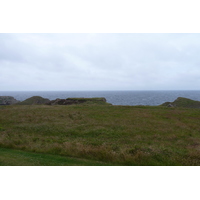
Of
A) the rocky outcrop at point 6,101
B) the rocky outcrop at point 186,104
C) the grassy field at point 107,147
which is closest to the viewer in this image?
the grassy field at point 107,147

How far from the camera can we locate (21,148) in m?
12.0

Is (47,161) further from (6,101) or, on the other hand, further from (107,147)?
(6,101)

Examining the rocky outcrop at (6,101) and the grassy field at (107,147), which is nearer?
the grassy field at (107,147)

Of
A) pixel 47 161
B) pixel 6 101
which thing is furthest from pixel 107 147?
pixel 6 101

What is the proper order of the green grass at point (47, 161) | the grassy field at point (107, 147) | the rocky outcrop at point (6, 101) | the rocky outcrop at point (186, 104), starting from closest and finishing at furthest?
the green grass at point (47, 161)
the grassy field at point (107, 147)
the rocky outcrop at point (186, 104)
the rocky outcrop at point (6, 101)

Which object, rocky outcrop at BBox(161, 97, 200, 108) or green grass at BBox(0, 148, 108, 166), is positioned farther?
rocky outcrop at BBox(161, 97, 200, 108)

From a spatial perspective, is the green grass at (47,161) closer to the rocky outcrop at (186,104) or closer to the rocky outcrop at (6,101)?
the rocky outcrop at (186,104)

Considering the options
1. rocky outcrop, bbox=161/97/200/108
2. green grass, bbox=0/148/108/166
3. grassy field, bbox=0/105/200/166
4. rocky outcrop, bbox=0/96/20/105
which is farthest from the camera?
rocky outcrop, bbox=0/96/20/105

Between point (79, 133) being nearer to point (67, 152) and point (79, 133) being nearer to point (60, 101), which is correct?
point (67, 152)

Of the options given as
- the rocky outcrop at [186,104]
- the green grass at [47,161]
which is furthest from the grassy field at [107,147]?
the rocky outcrop at [186,104]

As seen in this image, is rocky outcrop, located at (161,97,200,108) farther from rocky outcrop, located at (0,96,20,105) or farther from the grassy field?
rocky outcrop, located at (0,96,20,105)

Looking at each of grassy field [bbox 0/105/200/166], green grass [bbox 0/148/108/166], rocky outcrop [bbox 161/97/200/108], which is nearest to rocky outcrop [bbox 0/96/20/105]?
grassy field [bbox 0/105/200/166]

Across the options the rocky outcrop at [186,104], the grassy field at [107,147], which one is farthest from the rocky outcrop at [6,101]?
the rocky outcrop at [186,104]

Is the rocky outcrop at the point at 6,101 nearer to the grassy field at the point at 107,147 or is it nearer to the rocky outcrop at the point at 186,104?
the grassy field at the point at 107,147
